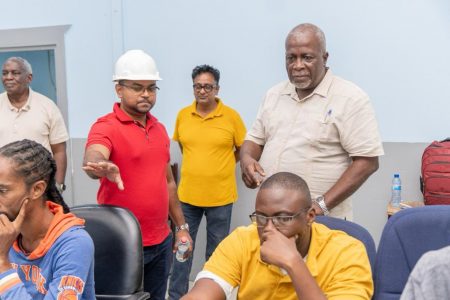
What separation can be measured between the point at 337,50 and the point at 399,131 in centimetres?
71

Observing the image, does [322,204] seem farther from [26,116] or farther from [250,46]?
[26,116]

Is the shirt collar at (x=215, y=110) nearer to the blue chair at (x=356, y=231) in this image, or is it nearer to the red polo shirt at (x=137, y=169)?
the red polo shirt at (x=137, y=169)

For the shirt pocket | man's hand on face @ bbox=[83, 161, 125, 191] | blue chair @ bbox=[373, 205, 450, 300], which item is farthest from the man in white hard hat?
blue chair @ bbox=[373, 205, 450, 300]

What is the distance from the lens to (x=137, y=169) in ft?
7.66

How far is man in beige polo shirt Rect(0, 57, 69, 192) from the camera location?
3520mm

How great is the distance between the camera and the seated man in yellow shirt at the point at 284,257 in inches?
57.7

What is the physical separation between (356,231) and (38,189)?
1.03 metres

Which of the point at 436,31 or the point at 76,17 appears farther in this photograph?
the point at 76,17

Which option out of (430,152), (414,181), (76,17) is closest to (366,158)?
(430,152)

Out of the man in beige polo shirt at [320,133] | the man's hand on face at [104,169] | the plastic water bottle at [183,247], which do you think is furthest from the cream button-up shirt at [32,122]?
the man in beige polo shirt at [320,133]

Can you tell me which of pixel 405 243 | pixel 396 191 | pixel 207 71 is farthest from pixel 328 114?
pixel 207 71

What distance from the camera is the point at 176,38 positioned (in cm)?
414

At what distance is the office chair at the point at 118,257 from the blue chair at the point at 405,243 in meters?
0.81

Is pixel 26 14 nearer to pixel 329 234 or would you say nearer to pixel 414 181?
pixel 414 181
